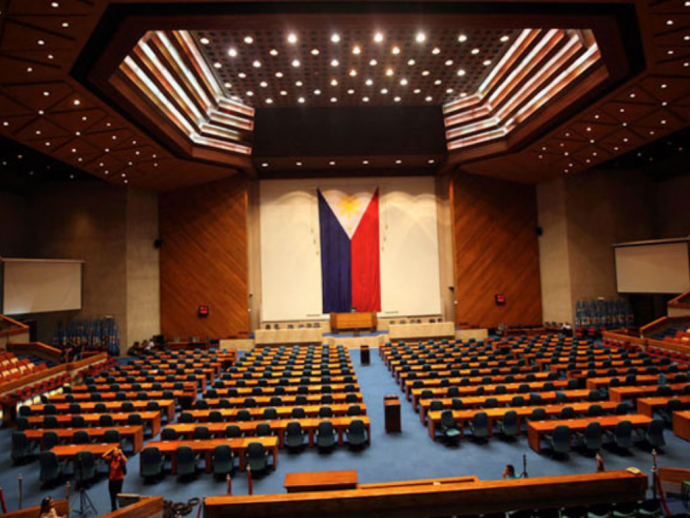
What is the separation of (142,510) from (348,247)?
2138 cm

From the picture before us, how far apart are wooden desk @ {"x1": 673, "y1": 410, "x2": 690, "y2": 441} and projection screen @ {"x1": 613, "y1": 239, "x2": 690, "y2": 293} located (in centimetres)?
1345

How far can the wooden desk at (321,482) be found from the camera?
18.5 feet

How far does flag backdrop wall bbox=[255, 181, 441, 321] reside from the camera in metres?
26.0

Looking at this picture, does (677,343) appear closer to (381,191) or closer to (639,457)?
(639,457)

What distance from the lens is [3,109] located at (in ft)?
43.9

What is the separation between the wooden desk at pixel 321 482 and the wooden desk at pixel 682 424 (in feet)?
24.6

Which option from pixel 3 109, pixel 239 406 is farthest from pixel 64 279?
pixel 239 406

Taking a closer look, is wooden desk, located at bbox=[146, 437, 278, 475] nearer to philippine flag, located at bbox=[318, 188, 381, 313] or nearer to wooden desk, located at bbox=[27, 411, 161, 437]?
wooden desk, located at bbox=[27, 411, 161, 437]

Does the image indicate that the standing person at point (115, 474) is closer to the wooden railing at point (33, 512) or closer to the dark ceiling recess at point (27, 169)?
the wooden railing at point (33, 512)

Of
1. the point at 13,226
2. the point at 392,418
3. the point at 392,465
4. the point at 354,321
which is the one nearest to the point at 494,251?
the point at 354,321

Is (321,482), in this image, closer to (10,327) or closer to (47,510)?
(47,510)

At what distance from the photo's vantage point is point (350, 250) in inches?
1034

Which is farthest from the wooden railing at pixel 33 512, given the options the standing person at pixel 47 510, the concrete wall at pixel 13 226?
the concrete wall at pixel 13 226

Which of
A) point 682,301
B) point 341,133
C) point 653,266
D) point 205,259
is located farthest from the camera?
point 205,259
